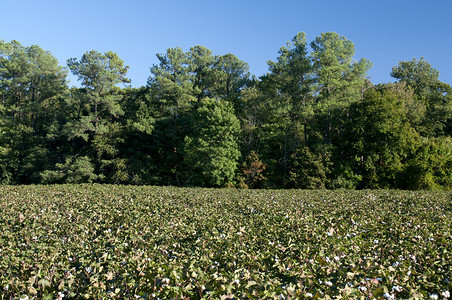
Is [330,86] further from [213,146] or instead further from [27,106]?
[27,106]

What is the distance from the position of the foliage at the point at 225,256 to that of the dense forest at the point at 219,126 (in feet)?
74.7

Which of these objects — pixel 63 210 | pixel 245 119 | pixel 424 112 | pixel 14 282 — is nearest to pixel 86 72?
pixel 245 119

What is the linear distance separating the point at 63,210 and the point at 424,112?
50.2 meters

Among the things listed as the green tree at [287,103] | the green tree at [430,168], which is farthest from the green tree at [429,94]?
the green tree at [287,103]

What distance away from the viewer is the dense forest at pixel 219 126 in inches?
1341

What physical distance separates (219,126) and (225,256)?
32.0 metres

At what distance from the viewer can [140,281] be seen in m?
4.65

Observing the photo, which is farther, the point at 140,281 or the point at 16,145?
the point at 16,145

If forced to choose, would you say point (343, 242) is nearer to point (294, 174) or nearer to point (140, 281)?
point (140, 281)

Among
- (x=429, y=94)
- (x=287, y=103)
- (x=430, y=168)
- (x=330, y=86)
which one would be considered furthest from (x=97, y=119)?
(x=429, y=94)

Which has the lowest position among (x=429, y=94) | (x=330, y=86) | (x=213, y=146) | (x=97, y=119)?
(x=213, y=146)

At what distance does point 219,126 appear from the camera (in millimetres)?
37688

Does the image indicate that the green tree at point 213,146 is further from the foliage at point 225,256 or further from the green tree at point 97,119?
the foliage at point 225,256

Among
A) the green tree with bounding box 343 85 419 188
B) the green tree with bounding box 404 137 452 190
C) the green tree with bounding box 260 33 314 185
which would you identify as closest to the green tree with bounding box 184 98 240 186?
the green tree with bounding box 260 33 314 185
